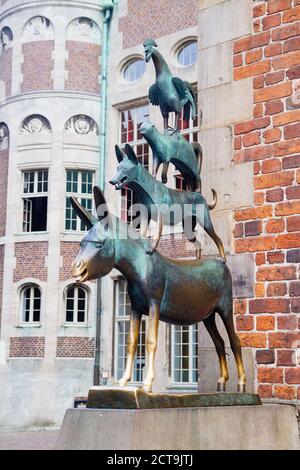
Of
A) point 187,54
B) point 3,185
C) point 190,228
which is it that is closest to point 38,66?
point 3,185

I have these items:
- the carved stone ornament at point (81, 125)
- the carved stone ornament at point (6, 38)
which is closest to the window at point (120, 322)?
the carved stone ornament at point (81, 125)

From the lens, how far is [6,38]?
20.8 metres

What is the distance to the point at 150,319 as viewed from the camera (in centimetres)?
408

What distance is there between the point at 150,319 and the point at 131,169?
2.84ft

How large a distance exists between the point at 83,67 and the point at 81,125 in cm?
159

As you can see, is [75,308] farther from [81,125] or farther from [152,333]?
[152,333]

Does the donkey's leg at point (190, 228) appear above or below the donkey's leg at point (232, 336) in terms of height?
above

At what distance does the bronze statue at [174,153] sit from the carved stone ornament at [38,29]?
16.1 meters

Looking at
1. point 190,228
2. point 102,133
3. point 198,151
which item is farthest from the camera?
point 102,133

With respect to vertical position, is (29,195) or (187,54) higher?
(187,54)

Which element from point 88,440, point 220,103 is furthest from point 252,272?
point 88,440

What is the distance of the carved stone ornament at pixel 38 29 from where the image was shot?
20.0 meters

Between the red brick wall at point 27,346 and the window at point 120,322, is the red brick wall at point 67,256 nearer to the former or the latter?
the window at point 120,322

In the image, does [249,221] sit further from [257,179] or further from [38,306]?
[38,306]
